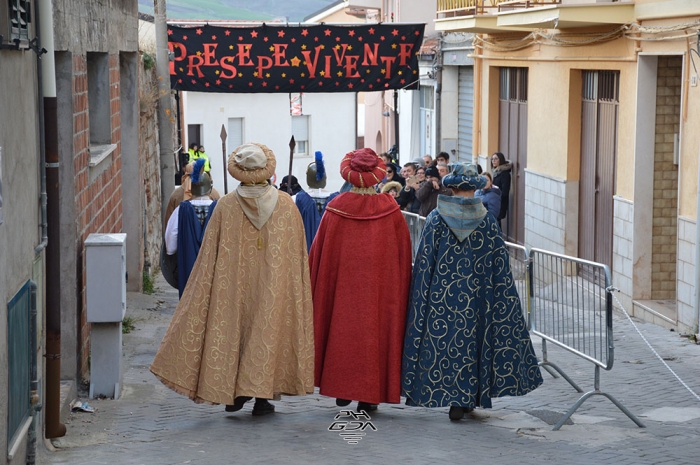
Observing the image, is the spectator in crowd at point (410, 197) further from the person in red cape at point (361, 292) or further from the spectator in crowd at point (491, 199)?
the person in red cape at point (361, 292)

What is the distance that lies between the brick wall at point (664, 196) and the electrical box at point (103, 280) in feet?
22.1

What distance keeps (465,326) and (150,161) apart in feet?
33.5

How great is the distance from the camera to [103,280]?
25.4ft

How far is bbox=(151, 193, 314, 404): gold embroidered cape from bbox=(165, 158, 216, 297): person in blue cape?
358cm

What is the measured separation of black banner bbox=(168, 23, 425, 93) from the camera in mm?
15742

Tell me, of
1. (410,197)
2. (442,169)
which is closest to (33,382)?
(410,197)

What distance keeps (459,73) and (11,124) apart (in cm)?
1813

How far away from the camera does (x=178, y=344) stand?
7.31m

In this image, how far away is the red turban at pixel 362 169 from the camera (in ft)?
24.7

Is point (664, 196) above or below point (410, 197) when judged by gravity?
above

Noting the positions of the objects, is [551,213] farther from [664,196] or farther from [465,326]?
[465,326]

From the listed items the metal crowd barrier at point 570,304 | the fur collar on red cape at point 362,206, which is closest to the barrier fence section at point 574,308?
the metal crowd barrier at point 570,304

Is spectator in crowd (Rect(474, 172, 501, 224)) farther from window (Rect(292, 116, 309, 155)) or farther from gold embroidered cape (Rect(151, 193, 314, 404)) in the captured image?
window (Rect(292, 116, 309, 155))

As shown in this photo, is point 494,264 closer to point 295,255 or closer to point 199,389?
point 295,255
